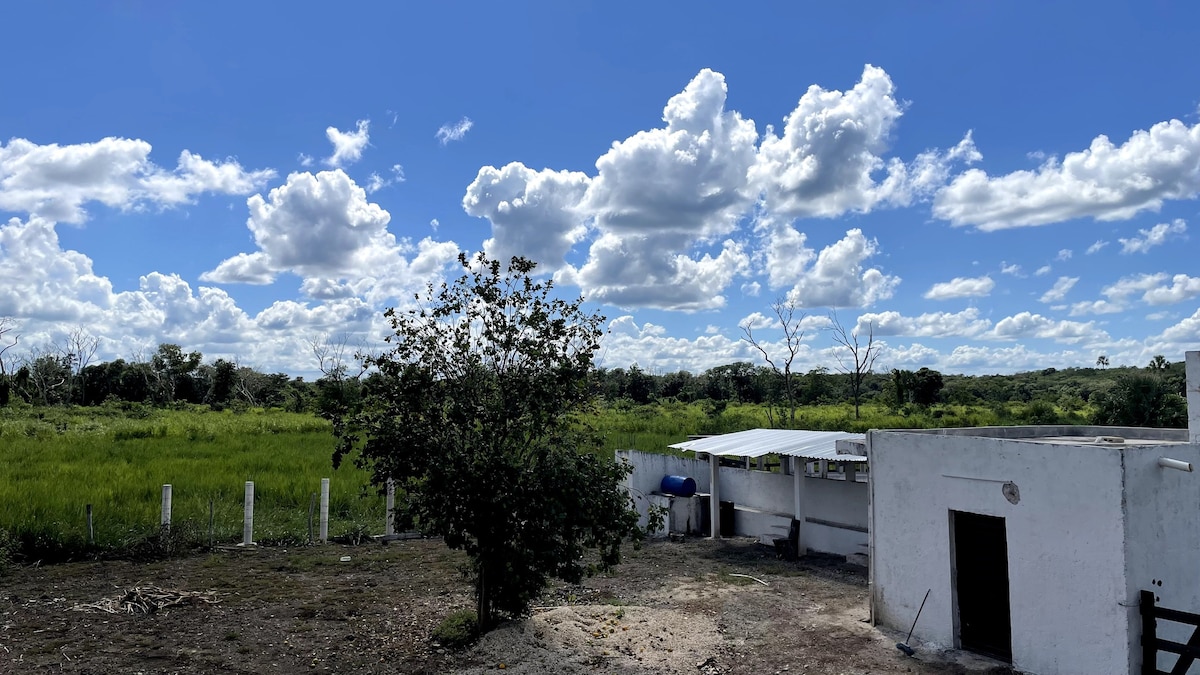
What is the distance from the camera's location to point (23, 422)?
2883 cm

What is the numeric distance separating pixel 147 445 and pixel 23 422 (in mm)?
9363

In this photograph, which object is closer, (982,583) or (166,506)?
(982,583)

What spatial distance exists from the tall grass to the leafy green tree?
2077 cm

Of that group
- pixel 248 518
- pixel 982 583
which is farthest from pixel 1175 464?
pixel 248 518

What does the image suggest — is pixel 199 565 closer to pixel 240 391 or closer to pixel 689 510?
pixel 689 510

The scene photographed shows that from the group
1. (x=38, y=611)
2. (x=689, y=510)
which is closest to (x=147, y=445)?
(x=38, y=611)

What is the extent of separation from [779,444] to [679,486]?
2511mm


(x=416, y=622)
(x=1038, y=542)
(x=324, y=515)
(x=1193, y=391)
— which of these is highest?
(x=1193, y=391)

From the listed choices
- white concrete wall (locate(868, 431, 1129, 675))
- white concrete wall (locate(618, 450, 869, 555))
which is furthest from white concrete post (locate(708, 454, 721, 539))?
white concrete wall (locate(868, 431, 1129, 675))

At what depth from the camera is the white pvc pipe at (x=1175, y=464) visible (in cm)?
659

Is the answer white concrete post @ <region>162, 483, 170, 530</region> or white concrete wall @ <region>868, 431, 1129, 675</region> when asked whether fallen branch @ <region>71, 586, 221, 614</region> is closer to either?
white concrete post @ <region>162, 483, 170, 530</region>

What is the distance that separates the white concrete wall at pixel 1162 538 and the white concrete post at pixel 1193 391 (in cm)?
34

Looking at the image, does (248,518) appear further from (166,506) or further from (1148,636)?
(1148,636)

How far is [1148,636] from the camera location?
A: 262 inches
